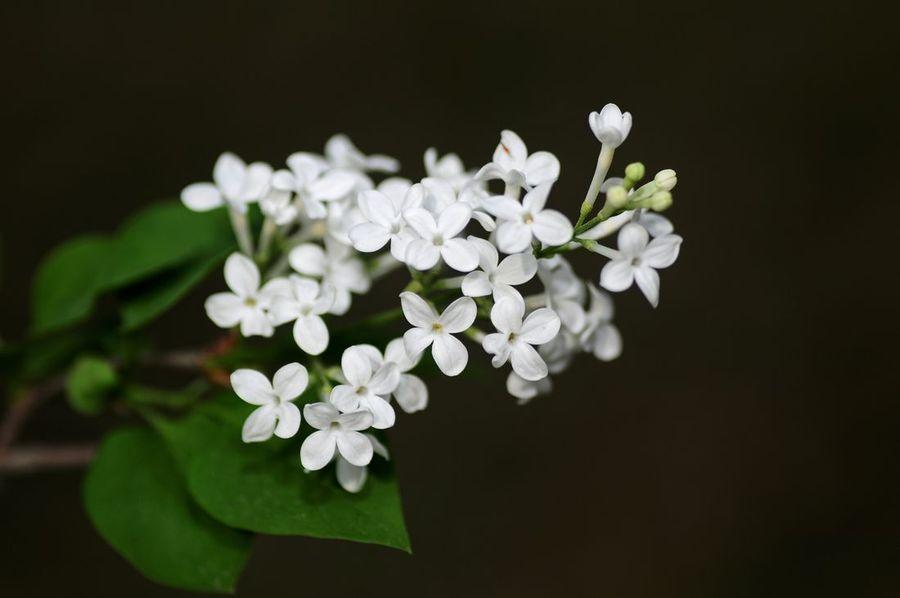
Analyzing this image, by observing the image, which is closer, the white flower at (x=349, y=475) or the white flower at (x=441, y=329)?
the white flower at (x=441, y=329)

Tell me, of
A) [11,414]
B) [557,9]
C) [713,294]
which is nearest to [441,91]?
[557,9]

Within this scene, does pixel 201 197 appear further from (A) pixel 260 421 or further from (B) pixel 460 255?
(B) pixel 460 255

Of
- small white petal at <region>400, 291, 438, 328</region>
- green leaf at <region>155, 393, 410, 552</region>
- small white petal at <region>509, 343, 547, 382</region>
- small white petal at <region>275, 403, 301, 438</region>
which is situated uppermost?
small white petal at <region>400, 291, 438, 328</region>

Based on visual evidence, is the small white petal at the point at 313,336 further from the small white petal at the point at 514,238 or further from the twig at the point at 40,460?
the twig at the point at 40,460

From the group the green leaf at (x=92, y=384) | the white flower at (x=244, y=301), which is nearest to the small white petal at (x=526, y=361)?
the white flower at (x=244, y=301)

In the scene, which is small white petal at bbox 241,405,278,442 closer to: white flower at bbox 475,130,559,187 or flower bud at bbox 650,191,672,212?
white flower at bbox 475,130,559,187

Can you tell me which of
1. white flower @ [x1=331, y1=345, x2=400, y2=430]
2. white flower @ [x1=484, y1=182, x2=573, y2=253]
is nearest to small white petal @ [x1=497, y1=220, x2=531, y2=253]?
white flower @ [x1=484, y1=182, x2=573, y2=253]
